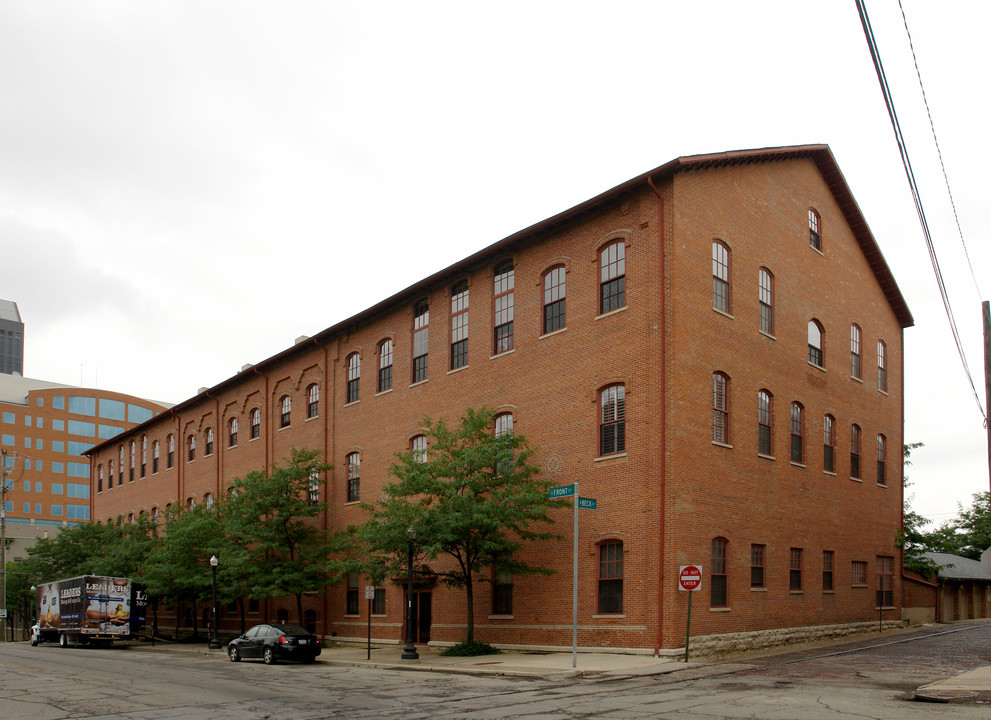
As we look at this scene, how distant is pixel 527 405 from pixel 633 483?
509 centimetres

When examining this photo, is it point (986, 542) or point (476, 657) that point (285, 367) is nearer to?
point (476, 657)

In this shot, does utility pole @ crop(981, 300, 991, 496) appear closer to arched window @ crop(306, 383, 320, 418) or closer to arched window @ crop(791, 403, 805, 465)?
arched window @ crop(791, 403, 805, 465)

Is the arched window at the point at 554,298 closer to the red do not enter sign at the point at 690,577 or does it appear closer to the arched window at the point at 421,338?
the arched window at the point at 421,338

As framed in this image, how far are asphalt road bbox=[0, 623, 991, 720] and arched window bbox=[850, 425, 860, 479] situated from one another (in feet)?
25.7

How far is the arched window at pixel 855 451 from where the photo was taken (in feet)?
107

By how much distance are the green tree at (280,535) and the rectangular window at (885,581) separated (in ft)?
65.8

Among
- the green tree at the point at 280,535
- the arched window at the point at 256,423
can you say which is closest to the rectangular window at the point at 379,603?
the green tree at the point at 280,535

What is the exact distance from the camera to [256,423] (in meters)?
45.7

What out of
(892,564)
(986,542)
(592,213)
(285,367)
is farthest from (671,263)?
(986,542)

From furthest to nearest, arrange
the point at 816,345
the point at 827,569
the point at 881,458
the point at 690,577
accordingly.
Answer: the point at 881,458
the point at 816,345
the point at 827,569
the point at 690,577

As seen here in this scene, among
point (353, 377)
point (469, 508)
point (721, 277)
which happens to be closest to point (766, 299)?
point (721, 277)

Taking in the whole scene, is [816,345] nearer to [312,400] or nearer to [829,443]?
[829,443]

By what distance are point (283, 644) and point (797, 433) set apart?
16865 millimetres

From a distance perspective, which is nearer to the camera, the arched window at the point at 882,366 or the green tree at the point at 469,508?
the green tree at the point at 469,508
